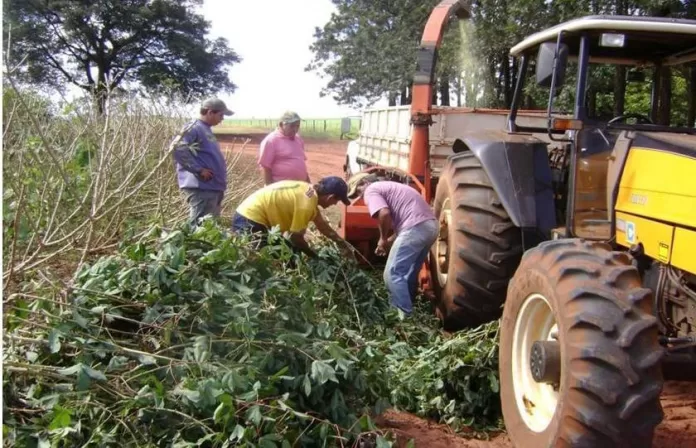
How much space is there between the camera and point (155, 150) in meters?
6.96

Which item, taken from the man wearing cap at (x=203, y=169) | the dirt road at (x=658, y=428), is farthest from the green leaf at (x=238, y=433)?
the man wearing cap at (x=203, y=169)

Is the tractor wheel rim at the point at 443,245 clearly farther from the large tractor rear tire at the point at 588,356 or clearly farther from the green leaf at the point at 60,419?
the green leaf at the point at 60,419

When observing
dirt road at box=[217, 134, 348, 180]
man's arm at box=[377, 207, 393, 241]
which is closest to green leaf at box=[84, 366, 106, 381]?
man's arm at box=[377, 207, 393, 241]

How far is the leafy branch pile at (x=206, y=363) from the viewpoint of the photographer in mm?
2949

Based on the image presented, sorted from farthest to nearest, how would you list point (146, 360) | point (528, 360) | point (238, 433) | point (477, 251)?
point (477, 251) < point (528, 360) < point (146, 360) < point (238, 433)

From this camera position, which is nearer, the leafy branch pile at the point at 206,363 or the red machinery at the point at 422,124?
the leafy branch pile at the point at 206,363

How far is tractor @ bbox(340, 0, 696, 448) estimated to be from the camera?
110 inches

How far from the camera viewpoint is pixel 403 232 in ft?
17.9

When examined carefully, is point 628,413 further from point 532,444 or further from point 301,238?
point 301,238

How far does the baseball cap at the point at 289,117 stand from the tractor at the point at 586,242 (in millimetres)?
1868

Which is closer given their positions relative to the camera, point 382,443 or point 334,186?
point 382,443

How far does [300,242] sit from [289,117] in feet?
6.61

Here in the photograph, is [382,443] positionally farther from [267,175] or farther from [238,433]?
[267,175]

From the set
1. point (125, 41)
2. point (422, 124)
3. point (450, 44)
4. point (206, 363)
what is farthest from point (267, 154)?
point (125, 41)
